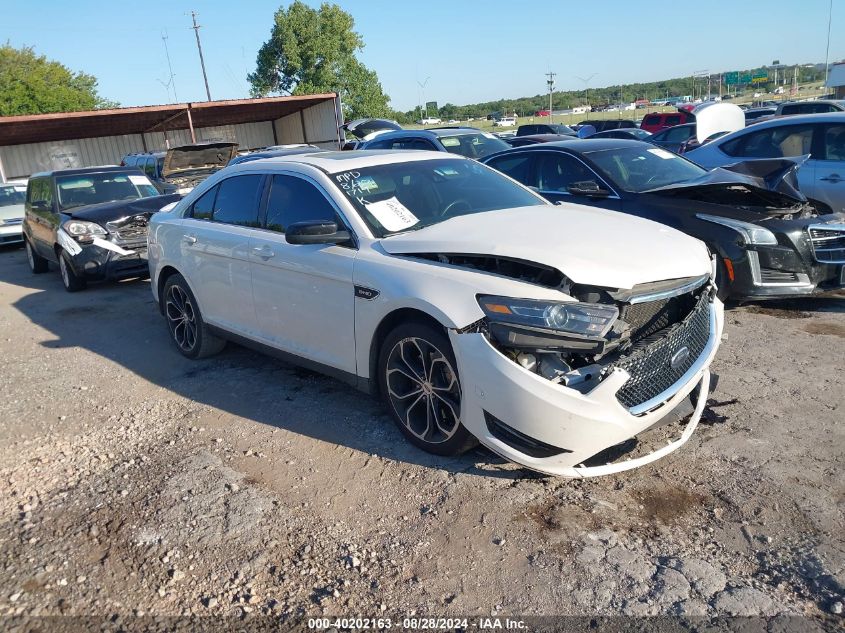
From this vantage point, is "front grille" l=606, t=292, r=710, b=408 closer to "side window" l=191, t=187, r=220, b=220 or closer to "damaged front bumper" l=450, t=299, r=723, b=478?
"damaged front bumper" l=450, t=299, r=723, b=478

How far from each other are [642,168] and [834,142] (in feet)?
8.53

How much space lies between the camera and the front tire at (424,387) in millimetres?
3596

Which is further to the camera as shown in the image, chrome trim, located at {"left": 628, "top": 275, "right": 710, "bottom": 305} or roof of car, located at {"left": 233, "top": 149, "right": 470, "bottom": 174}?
roof of car, located at {"left": 233, "top": 149, "right": 470, "bottom": 174}

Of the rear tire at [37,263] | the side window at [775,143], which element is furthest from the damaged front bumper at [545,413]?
the rear tire at [37,263]

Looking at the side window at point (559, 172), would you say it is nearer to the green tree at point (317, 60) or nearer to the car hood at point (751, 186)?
the car hood at point (751, 186)

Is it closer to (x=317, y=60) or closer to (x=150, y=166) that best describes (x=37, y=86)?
(x=317, y=60)

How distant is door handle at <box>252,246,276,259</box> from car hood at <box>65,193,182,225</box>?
526cm

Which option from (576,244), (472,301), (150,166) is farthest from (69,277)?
(576,244)

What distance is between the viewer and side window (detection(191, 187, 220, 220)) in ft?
18.3

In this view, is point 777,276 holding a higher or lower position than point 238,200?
lower

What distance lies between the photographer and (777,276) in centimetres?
575

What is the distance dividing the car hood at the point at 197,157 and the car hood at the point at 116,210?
5275 mm

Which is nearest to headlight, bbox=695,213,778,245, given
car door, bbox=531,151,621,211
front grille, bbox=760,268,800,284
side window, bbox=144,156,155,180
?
front grille, bbox=760,268,800,284

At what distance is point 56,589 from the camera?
302 cm
